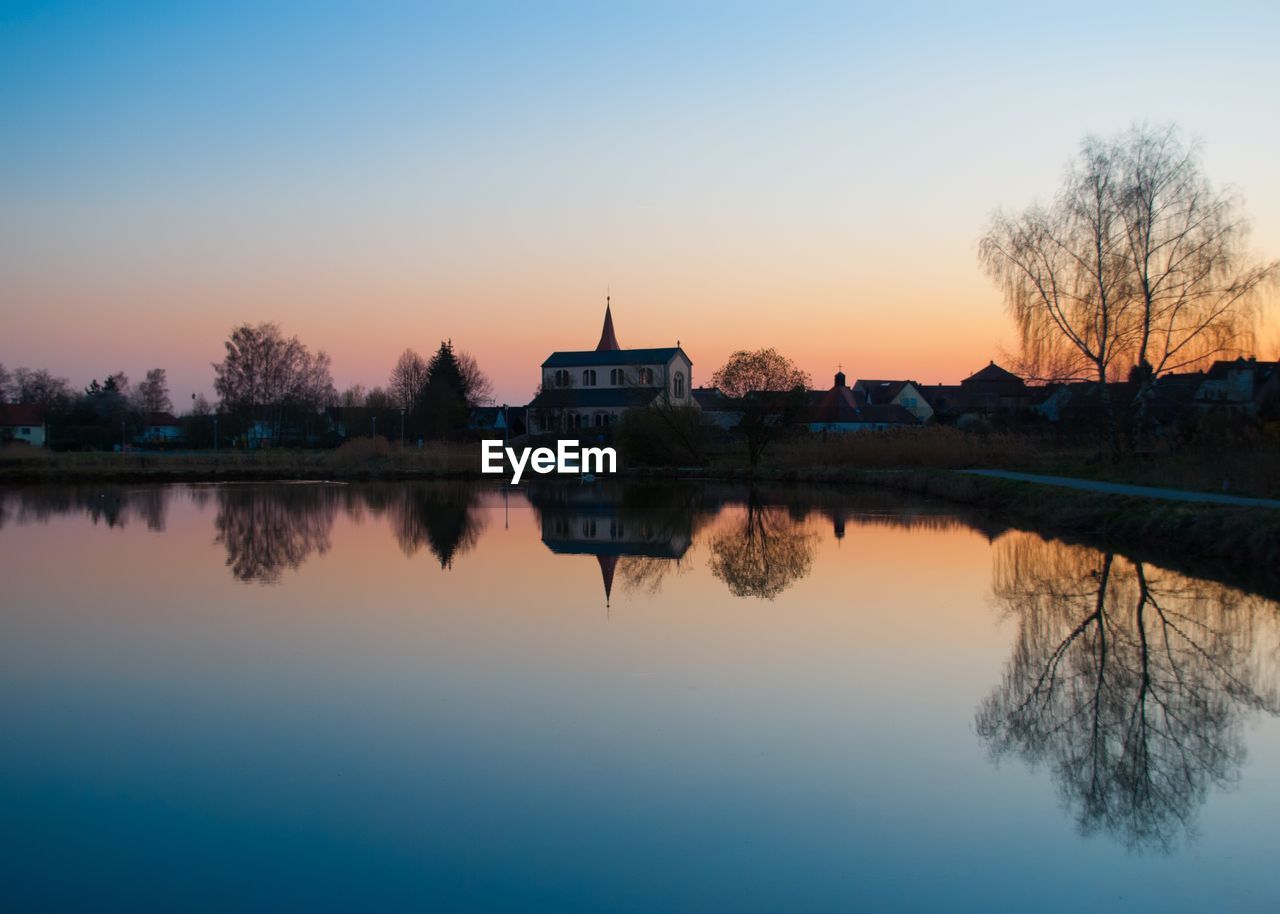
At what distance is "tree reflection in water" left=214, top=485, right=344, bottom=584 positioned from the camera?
55.6ft

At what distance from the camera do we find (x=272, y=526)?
907 inches

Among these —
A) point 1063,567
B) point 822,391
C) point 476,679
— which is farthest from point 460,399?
point 476,679

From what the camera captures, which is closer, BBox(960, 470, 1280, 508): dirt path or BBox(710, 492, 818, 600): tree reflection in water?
BBox(710, 492, 818, 600): tree reflection in water

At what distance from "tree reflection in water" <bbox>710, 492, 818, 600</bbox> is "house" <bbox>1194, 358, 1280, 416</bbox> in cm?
1272

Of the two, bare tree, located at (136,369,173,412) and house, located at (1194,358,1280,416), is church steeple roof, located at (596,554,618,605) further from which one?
bare tree, located at (136,369,173,412)

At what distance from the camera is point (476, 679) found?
29.7 feet

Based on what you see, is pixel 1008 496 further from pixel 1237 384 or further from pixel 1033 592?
pixel 1237 384

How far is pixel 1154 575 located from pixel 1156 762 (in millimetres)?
8732

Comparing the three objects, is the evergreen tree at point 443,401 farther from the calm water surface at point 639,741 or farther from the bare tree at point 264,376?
the calm water surface at point 639,741

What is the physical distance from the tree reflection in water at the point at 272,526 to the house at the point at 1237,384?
887 inches

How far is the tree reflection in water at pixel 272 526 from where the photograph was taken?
16.9m

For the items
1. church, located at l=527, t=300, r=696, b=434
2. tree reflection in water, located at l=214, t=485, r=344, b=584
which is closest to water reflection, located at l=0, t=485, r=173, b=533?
tree reflection in water, located at l=214, t=485, r=344, b=584

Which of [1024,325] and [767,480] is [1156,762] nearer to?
[1024,325]

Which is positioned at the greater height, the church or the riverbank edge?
the church
